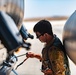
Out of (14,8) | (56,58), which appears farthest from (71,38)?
(14,8)

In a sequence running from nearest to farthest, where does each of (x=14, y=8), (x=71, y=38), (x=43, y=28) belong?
(x=71, y=38) → (x=43, y=28) → (x=14, y=8)

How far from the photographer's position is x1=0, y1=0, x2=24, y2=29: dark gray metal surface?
6.00 feet

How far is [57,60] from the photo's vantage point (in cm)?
160

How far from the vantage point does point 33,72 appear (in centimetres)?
319

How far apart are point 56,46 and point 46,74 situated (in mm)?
250

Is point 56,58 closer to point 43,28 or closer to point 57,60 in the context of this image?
point 57,60

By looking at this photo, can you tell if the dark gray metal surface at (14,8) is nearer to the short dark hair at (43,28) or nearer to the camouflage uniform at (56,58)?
the short dark hair at (43,28)

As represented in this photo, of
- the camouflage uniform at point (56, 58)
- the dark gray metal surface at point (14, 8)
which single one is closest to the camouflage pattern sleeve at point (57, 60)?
the camouflage uniform at point (56, 58)

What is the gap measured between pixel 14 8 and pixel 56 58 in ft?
2.06

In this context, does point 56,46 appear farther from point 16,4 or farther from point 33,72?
point 33,72

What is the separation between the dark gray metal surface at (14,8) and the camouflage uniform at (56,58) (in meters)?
0.43

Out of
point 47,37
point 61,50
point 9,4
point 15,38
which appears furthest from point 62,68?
point 9,4

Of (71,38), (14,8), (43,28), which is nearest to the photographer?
(71,38)

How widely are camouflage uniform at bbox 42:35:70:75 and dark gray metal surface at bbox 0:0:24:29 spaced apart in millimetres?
434
